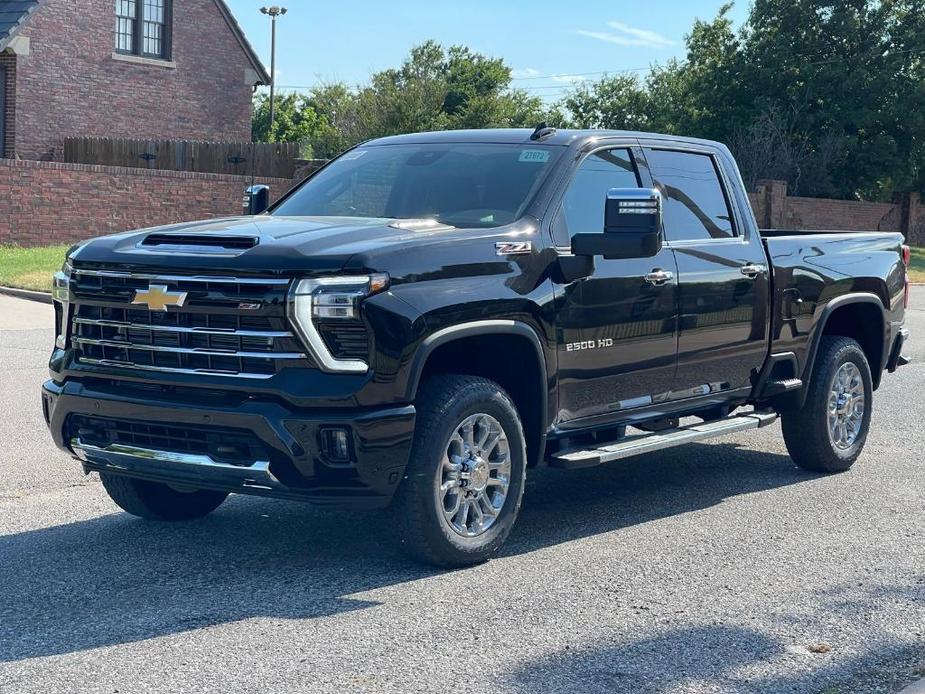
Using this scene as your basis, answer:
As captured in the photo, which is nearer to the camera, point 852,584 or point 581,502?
point 852,584

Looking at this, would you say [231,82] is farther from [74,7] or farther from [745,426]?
[745,426]

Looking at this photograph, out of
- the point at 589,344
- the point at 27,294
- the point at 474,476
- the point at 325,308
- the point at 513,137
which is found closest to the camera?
the point at 325,308

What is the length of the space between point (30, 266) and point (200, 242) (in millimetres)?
16969

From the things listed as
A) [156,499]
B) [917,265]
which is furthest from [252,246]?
[917,265]

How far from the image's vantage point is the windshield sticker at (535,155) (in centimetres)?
693

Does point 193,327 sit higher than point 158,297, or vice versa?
point 158,297

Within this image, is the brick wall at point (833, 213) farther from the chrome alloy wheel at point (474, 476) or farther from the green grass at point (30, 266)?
the chrome alloy wheel at point (474, 476)

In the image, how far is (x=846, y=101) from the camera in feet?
153

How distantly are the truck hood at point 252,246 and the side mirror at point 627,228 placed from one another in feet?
2.25

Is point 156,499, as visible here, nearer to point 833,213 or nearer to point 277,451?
point 277,451

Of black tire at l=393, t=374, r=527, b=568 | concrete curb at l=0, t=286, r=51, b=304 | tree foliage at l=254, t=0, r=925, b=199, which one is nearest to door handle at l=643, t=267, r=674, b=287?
black tire at l=393, t=374, r=527, b=568

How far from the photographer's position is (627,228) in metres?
6.39

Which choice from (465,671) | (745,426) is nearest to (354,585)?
(465,671)

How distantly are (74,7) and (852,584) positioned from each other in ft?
96.0
